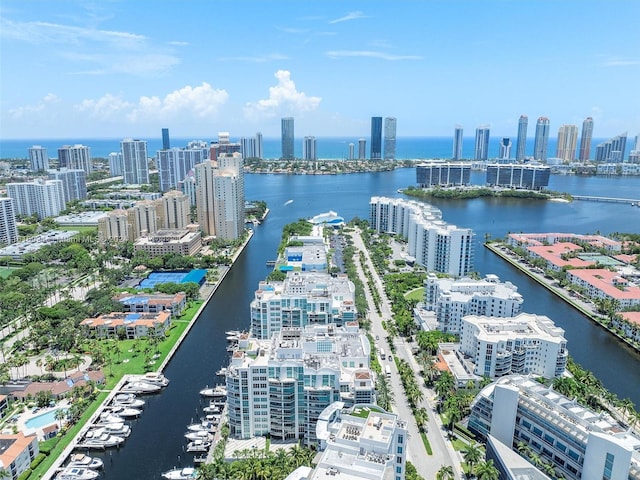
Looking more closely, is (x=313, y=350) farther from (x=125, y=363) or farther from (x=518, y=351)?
(x=125, y=363)

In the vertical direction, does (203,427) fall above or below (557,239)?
below

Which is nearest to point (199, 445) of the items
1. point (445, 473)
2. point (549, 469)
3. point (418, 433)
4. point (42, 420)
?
point (42, 420)

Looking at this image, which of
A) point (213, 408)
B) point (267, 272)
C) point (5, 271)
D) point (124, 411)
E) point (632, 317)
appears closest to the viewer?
point (124, 411)

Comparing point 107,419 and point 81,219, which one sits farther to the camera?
point 81,219

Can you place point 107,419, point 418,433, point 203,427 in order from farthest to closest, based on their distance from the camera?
point 107,419, point 203,427, point 418,433

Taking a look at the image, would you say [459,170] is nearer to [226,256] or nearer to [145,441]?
[226,256]

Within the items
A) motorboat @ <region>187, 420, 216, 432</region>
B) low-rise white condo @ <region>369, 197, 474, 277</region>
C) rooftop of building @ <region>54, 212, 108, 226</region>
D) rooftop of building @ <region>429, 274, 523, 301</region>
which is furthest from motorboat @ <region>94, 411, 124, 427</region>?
rooftop of building @ <region>54, 212, 108, 226</region>
